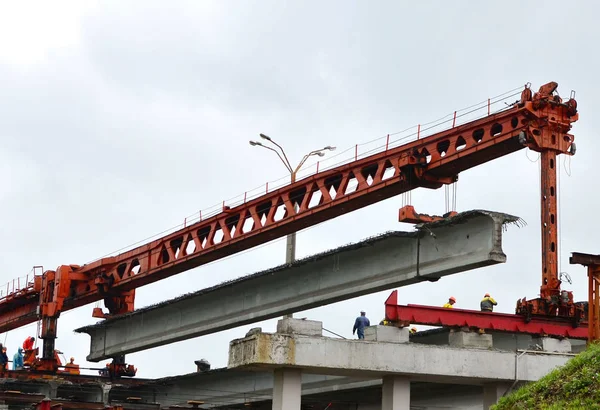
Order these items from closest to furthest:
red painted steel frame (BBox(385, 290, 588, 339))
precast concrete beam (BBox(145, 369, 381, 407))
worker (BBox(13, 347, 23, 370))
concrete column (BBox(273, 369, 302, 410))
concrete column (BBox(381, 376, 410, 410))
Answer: concrete column (BBox(273, 369, 302, 410)) → concrete column (BBox(381, 376, 410, 410)) → red painted steel frame (BBox(385, 290, 588, 339)) → precast concrete beam (BBox(145, 369, 381, 407)) → worker (BBox(13, 347, 23, 370))

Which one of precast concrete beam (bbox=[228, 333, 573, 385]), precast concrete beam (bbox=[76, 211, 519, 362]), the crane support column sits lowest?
precast concrete beam (bbox=[228, 333, 573, 385])

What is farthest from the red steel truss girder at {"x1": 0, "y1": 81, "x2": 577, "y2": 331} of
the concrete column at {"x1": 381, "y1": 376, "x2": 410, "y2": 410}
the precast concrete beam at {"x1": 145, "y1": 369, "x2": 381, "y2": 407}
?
the concrete column at {"x1": 381, "y1": 376, "x2": 410, "y2": 410}

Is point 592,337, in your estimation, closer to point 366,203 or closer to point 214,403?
point 366,203

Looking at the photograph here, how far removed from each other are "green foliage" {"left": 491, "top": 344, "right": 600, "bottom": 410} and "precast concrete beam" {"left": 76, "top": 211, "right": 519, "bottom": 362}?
4028 mm

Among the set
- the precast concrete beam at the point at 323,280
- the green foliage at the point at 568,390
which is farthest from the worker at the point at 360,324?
the green foliage at the point at 568,390

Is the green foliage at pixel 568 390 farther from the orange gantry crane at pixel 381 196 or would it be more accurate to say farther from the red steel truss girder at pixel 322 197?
the red steel truss girder at pixel 322 197

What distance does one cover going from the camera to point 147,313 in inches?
1582

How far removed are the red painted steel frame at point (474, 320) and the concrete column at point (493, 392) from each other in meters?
1.34

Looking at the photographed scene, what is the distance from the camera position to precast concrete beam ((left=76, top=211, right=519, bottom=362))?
2398cm

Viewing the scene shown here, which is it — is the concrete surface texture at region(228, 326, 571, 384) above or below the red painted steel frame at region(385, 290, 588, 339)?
below

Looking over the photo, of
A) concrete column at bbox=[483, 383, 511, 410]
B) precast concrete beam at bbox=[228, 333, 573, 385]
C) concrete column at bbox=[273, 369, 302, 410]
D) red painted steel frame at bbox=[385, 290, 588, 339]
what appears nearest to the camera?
precast concrete beam at bbox=[228, 333, 573, 385]

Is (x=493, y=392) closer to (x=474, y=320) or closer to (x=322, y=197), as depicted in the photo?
(x=474, y=320)

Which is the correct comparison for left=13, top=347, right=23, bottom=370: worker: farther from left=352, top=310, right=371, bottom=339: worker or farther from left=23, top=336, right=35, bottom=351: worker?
left=352, top=310, right=371, bottom=339: worker

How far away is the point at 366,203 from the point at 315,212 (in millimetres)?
1757
